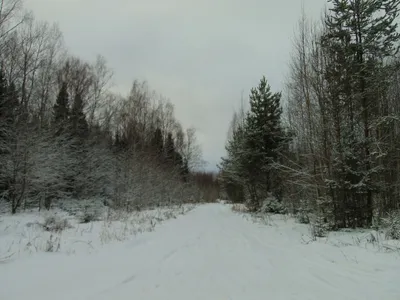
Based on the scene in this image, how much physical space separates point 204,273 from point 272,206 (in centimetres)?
1667

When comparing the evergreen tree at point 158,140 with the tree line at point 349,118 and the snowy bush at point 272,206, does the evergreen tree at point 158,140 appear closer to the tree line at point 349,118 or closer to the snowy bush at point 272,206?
the snowy bush at point 272,206

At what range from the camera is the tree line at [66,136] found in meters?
20.2

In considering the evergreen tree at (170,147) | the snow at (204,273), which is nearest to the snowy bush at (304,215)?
the snow at (204,273)

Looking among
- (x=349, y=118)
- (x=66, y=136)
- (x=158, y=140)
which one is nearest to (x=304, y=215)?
(x=349, y=118)

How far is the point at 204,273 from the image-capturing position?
18.9 feet

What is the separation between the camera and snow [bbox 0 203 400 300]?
14.8ft

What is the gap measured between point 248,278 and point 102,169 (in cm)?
2553

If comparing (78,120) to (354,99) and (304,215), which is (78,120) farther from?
(354,99)

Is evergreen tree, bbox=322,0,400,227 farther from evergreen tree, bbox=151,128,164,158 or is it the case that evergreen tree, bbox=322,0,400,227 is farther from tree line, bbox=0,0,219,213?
evergreen tree, bbox=151,128,164,158

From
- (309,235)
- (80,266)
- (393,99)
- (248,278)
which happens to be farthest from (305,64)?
(80,266)

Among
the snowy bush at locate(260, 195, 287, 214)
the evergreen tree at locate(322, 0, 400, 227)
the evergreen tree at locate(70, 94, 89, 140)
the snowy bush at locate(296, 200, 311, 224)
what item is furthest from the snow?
the evergreen tree at locate(70, 94, 89, 140)

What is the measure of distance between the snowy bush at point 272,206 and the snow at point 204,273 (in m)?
12.7

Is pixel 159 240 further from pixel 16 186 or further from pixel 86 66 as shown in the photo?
pixel 86 66

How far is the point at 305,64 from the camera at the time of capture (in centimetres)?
1659
